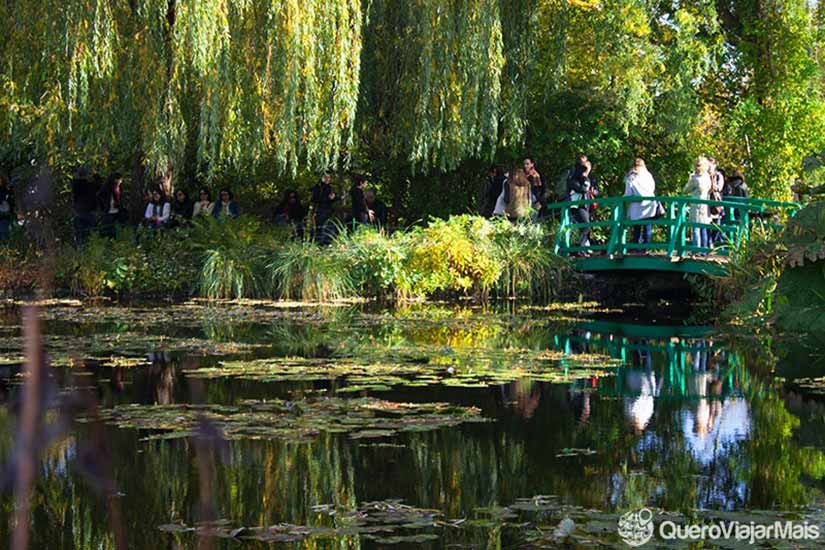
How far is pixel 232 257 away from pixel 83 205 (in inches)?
130

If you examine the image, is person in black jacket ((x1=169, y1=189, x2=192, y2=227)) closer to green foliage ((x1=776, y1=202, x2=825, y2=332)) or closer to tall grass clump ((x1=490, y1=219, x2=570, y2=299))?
tall grass clump ((x1=490, y1=219, x2=570, y2=299))

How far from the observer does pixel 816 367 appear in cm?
1067

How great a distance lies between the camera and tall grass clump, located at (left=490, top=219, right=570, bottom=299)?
19.0 m

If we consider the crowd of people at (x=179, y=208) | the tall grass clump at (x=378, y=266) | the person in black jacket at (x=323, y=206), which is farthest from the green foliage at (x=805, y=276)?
the person in black jacket at (x=323, y=206)

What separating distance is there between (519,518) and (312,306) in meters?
12.0

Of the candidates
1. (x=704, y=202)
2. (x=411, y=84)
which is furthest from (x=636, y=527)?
(x=411, y=84)

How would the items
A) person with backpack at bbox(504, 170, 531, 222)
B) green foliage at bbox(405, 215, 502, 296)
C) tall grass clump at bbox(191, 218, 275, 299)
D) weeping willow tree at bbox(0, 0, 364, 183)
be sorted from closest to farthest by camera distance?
1. weeping willow tree at bbox(0, 0, 364, 183)
2. tall grass clump at bbox(191, 218, 275, 299)
3. green foliage at bbox(405, 215, 502, 296)
4. person with backpack at bbox(504, 170, 531, 222)

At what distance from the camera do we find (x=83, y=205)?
2045 centimetres

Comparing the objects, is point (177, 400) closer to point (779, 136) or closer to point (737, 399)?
point (737, 399)

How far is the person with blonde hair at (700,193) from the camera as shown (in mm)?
17750

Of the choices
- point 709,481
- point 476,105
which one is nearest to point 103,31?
point 476,105

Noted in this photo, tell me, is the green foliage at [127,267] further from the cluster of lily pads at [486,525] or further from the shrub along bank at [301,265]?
the cluster of lily pads at [486,525]

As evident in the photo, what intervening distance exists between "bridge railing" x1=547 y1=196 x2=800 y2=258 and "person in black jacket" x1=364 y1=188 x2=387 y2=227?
3.17 metres

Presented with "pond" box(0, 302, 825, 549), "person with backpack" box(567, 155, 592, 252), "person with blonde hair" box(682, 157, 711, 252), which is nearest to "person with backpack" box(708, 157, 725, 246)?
"person with blonde hair" box(682, 157, 711, 252)
